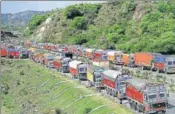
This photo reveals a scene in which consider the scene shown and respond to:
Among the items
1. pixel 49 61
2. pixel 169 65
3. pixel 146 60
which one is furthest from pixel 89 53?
pixel 169 65

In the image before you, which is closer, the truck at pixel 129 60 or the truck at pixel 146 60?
the truck at pixel 146 60

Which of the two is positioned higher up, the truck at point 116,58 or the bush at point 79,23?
the bush at point 79,23

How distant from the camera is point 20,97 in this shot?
7050cm

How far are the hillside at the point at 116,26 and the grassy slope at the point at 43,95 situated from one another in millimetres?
31183

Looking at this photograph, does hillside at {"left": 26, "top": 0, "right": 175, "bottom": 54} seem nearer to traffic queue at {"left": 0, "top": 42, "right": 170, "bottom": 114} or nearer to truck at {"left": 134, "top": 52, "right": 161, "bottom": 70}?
traffic queue at {"left": 0, "top": 42, "right": 170, "bottom": 114}

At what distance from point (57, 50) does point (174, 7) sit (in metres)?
39.4

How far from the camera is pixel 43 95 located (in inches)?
2704

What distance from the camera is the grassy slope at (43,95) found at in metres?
51.8

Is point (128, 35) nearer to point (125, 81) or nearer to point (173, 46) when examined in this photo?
point (173, 46)

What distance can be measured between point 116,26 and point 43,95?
75.1 metres

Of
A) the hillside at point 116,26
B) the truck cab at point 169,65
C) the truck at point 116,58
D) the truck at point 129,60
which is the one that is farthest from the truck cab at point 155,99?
the hillside at point 116,26

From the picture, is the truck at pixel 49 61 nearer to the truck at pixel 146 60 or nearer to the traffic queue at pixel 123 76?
the traffic queue at pixel 123 76

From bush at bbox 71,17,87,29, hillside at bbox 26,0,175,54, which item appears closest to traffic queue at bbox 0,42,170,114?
hillside at bbox 26,0,175,54

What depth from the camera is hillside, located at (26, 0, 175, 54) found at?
111 metres
